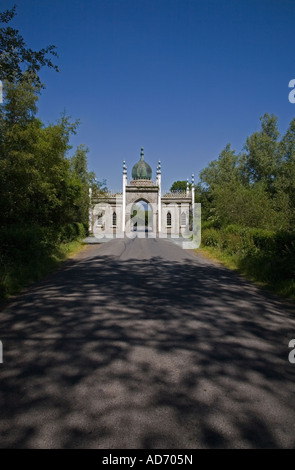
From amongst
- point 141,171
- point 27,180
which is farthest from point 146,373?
point 141,171

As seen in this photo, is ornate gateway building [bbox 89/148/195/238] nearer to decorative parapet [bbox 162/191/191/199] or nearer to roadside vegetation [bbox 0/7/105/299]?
decorative parapet [bbox 162/191/191/199]

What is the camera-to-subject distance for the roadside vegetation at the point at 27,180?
1055 centimetres

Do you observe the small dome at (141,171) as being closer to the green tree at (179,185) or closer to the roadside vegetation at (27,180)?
the roadside vegetation at (27,180)

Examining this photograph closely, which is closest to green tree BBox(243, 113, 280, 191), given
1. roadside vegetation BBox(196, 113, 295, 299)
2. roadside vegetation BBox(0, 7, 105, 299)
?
roadside vegetation BBox(196, 113, 295, 299)

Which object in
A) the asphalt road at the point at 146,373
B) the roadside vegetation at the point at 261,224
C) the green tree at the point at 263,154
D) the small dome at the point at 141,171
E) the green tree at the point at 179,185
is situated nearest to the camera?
the asphalt road at the point at 146,373

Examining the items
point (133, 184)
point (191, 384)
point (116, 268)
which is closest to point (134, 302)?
point (191, 384)

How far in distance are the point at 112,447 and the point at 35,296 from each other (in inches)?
234

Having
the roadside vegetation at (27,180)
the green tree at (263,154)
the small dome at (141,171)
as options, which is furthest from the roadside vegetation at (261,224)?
the small dome at (141,171)

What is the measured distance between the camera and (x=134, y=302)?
7.29 metres

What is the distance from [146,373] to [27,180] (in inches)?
472

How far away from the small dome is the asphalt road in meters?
51.1

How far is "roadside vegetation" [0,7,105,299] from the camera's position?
10547 millimetres

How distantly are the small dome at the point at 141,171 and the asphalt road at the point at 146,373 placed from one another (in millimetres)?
51092
